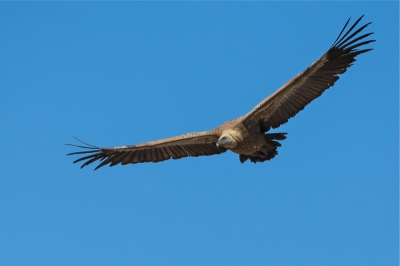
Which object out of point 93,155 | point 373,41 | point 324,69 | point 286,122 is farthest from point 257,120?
point 93,155

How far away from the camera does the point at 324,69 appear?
588 inches

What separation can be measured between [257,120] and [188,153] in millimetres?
2212

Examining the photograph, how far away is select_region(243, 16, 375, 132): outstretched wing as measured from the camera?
1470cm

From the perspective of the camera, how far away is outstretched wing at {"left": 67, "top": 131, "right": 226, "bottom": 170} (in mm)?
16641

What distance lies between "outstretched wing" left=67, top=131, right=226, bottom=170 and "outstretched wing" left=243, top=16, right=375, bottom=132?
4.70 ft

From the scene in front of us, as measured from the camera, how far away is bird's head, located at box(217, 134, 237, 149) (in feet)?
50.1

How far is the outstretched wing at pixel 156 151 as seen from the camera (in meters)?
16.6

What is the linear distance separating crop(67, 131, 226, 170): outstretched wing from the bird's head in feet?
3.42

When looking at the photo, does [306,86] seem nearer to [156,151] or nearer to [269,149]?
[269,149]

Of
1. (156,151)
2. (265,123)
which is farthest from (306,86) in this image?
(156,151)

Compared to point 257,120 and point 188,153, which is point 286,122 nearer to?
point 257,120

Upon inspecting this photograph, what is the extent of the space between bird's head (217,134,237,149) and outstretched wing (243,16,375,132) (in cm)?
50

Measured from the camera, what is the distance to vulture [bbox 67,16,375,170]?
14789 mm

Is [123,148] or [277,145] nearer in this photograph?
[277,145]
